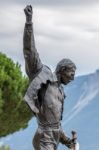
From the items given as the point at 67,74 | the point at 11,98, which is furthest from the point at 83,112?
the point at 67,74

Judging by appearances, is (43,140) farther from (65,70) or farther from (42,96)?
(65,70)

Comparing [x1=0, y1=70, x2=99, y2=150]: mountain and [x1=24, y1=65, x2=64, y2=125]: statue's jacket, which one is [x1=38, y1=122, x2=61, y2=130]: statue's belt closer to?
[x1=24, y1=65, x2=64, y2=125]: statue's jacket

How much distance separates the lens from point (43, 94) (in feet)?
48.7

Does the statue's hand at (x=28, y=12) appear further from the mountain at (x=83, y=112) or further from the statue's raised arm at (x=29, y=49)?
the mountain at (x=83, y=112)

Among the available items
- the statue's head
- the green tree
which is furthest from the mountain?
the statue's head

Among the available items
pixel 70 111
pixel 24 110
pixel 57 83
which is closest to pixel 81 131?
pixel 70 111

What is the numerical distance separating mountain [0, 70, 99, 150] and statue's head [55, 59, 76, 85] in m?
152

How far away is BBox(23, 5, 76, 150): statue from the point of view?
14.7 m

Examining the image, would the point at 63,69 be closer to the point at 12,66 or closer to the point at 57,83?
the point at 57,83

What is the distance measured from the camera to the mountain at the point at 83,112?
172 m

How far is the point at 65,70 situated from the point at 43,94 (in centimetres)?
56

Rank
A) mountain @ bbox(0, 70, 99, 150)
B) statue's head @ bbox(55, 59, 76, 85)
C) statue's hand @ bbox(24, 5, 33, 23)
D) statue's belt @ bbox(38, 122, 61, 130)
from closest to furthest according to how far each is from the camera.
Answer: statue's hand @ bbox(24, 5, 33, 23) → statue's belt @ bbox(38, 122, 61, 130) → statue's head @ bbox(55, 59, 76, 85) → mountain @ bbox(0, 70, 99, 150)

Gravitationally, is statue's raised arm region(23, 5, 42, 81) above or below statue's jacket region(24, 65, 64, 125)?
above

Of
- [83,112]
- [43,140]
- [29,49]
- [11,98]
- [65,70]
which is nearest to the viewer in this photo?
[43,140]
